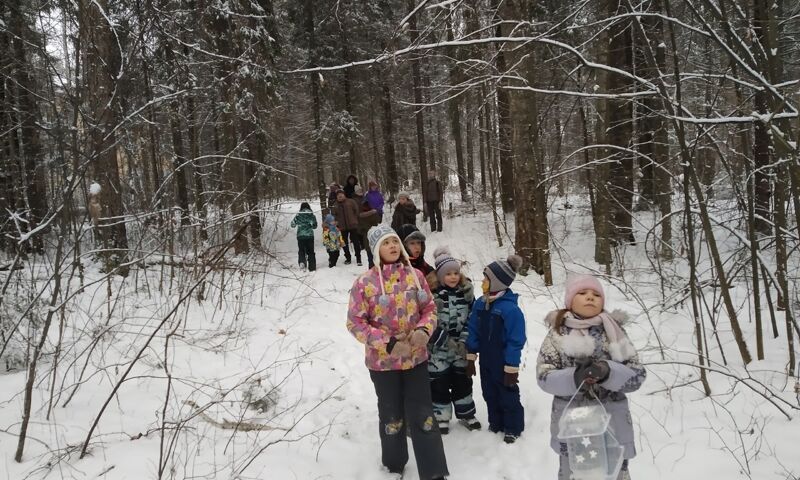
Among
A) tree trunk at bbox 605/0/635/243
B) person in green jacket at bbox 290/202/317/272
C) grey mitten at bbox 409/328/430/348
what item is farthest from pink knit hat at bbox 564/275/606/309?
person in green jacket at bbox 290/202/317/272

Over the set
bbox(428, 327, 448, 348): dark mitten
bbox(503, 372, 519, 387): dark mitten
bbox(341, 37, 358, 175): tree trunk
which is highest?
bbox(341, 37, 358, 175): tree trunk

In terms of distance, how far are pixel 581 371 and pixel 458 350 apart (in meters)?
1.61

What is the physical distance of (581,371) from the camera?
236 centimetres

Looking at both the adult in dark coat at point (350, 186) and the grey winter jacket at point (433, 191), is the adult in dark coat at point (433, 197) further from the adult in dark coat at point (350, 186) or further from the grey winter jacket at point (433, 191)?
the adult in dark coat at point (350, 186)

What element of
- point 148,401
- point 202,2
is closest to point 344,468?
point 148,401

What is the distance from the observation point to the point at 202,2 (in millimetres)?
10328

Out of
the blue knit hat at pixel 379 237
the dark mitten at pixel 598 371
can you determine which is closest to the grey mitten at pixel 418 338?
the blue knit hat at pixel 379 237

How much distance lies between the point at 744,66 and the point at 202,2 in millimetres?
10778

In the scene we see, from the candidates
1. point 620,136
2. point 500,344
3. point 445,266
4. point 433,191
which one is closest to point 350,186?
point 433,191

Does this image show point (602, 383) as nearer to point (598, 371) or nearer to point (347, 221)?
point (598, 371)

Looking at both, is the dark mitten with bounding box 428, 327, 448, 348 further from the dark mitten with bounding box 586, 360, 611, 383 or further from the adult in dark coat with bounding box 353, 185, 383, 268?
the adult in dark coat with bounding box 353, 185, 383, 268

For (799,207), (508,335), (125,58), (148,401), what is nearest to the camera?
(125,58)

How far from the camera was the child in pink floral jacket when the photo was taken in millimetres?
3131

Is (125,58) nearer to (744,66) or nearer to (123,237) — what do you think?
(744,66)
